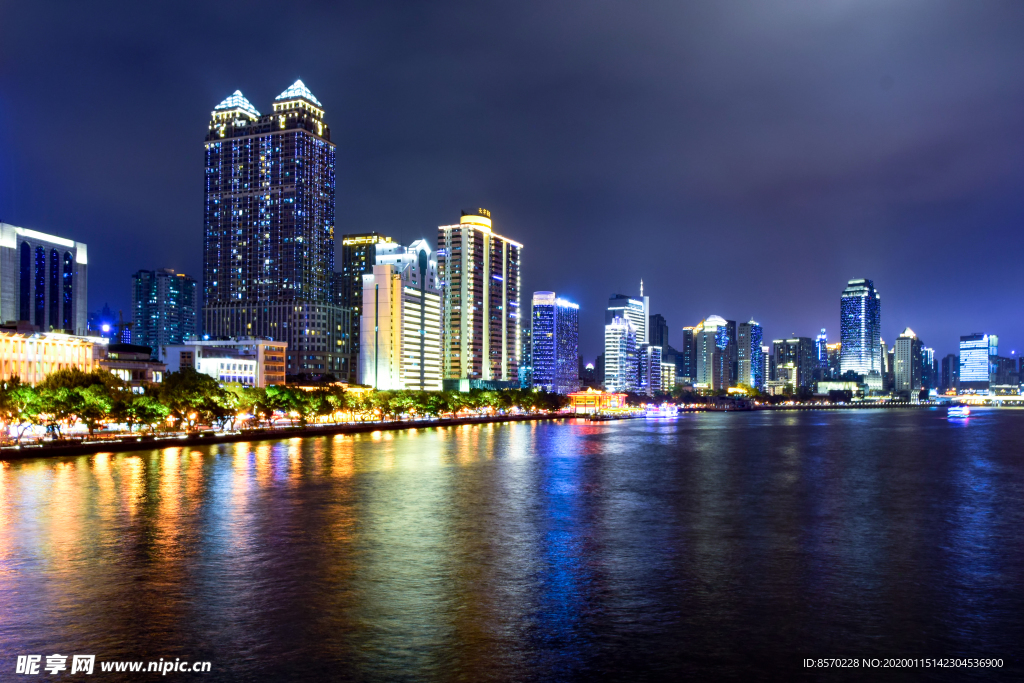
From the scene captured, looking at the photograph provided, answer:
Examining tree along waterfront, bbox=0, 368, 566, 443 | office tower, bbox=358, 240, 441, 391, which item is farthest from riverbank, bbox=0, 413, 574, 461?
office tower, bbox=358, 240, 441, 391

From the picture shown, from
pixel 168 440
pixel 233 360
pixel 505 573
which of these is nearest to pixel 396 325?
pixel 233 360

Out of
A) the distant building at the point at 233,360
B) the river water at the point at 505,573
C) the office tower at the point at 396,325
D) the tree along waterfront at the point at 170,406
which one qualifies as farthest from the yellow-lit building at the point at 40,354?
the river water at the point at 505,573

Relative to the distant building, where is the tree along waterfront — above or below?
below

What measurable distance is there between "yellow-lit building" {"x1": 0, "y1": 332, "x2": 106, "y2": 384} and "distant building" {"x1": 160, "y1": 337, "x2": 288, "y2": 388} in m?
24.5

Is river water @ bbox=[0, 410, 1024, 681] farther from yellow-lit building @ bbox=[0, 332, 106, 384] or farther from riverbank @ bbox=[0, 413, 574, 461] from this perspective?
yellow-lit building @ bbox=[0, 332, 106, 384]

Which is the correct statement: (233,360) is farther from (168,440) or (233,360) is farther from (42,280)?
(168,440)

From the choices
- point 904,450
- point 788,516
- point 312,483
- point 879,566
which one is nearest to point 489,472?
point 312,483

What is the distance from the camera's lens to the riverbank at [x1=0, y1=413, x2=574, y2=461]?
2648 inches

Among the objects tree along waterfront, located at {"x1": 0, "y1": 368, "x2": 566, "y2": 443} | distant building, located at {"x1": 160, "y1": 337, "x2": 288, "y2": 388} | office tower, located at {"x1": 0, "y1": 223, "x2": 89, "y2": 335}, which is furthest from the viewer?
distant building, located at {"x1": 160, "y1": 337, "x2": 288, "y2": 388}

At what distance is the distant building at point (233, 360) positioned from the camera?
153625 millimetres

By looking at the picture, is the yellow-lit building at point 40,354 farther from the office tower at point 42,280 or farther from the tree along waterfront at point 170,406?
the office tower at point 42,280

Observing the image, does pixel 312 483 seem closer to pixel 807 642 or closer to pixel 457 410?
pixel 807 642

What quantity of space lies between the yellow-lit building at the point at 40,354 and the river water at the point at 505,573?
65465mm

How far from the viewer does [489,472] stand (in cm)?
6031
